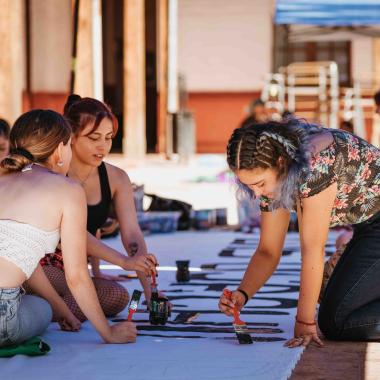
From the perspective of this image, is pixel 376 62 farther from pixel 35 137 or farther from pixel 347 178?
pixel 35 137

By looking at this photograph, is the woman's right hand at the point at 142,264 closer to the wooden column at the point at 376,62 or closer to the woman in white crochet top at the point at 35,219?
the woman in white crochet top at the point at 35,219

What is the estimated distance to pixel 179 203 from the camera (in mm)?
8219

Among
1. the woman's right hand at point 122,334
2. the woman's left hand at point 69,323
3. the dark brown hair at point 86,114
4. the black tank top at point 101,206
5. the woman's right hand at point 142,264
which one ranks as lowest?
the woman's left hand at point 69,323

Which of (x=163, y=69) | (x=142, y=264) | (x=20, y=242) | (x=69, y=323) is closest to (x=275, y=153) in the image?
(x=142, y=264)

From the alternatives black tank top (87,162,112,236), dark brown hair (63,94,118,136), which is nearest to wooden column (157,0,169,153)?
black tank top (87,162,112,236)

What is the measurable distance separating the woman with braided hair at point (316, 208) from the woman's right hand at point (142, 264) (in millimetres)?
320

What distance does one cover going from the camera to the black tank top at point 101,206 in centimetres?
477

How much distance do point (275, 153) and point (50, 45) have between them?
19.1ft

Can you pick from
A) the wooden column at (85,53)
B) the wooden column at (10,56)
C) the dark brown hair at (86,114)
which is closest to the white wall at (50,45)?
the wooden column at (10,56)

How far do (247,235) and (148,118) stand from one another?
12146 millimetres

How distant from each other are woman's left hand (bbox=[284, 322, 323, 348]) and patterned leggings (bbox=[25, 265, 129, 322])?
0.90m

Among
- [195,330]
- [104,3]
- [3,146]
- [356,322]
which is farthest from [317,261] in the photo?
[104,3]

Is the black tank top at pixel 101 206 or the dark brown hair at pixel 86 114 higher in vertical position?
the dark brown hair at pixel 86 114

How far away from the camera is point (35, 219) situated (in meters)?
3.69
